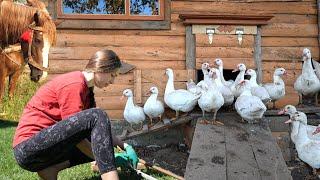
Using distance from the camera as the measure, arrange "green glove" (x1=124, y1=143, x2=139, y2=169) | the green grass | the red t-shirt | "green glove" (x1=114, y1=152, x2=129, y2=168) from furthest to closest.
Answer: the green grass → "green glove" (x1=114, y1=152, x2=129, y2=168) → "green glove" (x1=124, y1=143, x2=139, y2=169) → the red t-shirt

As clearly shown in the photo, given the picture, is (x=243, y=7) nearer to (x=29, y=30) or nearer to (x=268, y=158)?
(x=29, y=30)

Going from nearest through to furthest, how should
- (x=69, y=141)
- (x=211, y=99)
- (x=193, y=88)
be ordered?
1. (x=69, y=141)
2. (x=211, y=99)
3. (x=193, y=88)

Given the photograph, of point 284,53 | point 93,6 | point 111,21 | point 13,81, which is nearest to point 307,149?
point 284,53

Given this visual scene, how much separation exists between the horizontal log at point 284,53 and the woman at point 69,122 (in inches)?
170

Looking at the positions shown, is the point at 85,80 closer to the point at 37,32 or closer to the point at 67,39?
the point at 37,32

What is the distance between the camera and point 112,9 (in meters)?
7.31

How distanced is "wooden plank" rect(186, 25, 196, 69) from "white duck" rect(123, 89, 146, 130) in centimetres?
104

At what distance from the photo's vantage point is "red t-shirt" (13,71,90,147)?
322cm

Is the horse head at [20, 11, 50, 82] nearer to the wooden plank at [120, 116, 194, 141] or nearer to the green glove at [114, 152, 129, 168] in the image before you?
the wooden plank at [120, 116, 194, 141]

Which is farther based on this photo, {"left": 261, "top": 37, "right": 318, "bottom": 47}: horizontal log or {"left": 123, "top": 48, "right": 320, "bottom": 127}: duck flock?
{"left": 261, "top": 37, "right": 318, "bottom": 47}: horizontal log

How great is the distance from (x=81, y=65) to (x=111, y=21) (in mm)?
790

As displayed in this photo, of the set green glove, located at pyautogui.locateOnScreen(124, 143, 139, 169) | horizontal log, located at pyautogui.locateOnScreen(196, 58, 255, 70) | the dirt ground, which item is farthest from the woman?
horizontal log, located at pyautogui.locateOnScreen(196, 58, 255, 70)


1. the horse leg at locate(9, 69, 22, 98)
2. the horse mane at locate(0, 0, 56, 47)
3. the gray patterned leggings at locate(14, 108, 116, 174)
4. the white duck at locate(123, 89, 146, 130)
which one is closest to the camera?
the gray patterned leggings at locate(14, 108, 116, 174)

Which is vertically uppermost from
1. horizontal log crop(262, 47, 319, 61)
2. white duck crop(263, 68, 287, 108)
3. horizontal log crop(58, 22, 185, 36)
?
horizontal log crop(58, 22, 185, 36)
